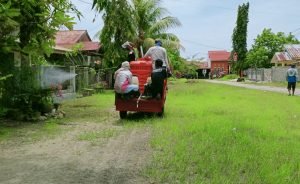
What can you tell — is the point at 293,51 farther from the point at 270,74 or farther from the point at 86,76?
the point at 86,76

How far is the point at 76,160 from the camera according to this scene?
26.9 feet

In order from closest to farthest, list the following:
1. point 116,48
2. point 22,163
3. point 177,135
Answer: point 22,163 < point 177,135 < point 116,48

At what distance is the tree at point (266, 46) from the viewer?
224 ft

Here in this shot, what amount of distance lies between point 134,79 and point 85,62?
19.4 metres

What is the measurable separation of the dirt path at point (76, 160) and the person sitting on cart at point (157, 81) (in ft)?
8.16

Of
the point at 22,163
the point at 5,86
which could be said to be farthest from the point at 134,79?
the point at 22,163

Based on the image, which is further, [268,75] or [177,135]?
[268,75]

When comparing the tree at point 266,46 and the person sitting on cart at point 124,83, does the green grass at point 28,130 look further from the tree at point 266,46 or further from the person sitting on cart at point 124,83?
the tree at point 266,46

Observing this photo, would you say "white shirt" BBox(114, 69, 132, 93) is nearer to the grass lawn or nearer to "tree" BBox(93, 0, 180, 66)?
the grass lawn

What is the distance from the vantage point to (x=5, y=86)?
539 inches

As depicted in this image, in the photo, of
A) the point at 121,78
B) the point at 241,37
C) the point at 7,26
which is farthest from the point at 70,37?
the point at 241,37

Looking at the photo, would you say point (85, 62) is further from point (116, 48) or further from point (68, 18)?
point (68, 18)

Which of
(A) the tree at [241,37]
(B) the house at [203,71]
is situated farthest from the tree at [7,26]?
(B) the house at [203,71]

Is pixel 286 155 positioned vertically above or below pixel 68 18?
below
